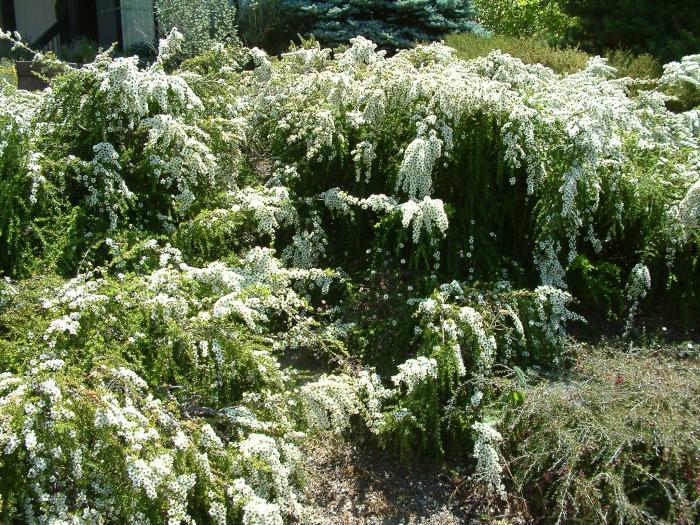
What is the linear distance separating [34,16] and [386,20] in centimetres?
1055

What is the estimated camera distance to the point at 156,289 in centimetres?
329

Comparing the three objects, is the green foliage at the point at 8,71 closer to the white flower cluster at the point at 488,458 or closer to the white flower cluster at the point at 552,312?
the white flower cluster at the point at 552,312

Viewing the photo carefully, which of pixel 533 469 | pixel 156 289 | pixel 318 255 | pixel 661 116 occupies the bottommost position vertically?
pixel 533 469

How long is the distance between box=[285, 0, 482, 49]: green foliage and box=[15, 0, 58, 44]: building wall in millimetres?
9160

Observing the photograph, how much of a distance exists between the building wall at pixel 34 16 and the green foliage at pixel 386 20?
9.16 meters

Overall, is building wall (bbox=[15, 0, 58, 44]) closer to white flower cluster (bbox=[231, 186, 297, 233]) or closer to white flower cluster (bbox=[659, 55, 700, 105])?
white flower cluster (bbox=[231, 186, 297, 233])

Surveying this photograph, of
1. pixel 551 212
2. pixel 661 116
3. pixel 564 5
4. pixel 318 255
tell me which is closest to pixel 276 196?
pixel 318 255

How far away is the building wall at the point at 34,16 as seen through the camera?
53.2 feet

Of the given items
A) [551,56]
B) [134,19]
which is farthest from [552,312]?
[134,19]

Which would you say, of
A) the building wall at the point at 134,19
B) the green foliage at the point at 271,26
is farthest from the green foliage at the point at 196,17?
the building wall at the point at 134,19

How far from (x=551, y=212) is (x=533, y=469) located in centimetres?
145

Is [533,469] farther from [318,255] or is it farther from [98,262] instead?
[98,262]

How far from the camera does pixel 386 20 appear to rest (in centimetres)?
925

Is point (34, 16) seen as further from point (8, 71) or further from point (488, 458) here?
point (488, 458)
